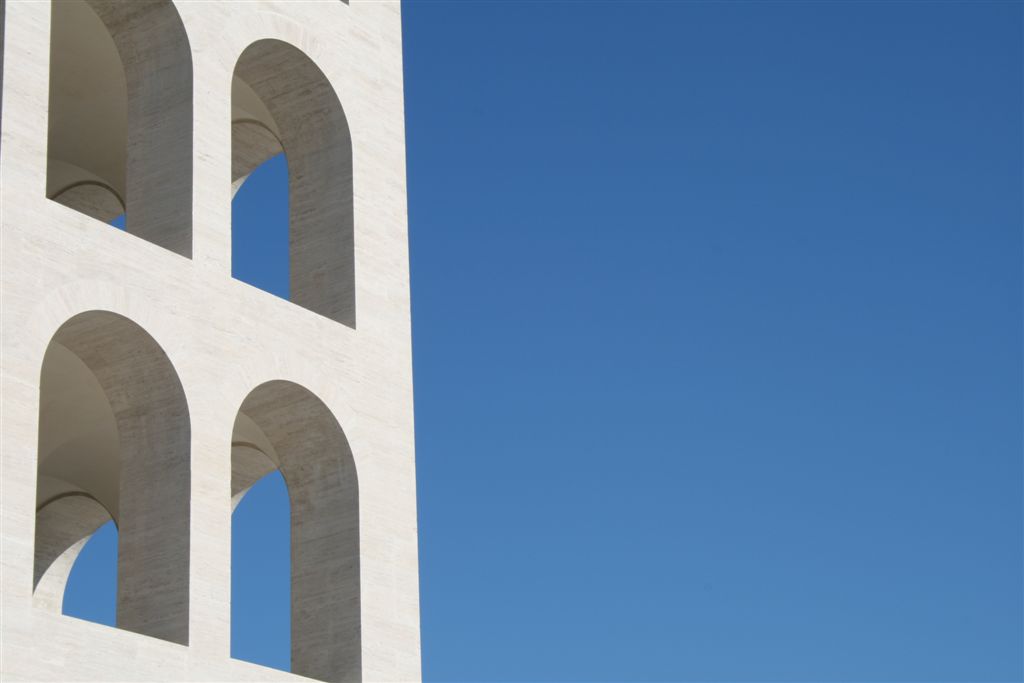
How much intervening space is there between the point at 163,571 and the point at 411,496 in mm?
4361

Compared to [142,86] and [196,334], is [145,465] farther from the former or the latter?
[142,86]

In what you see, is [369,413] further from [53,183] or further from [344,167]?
[53,183]

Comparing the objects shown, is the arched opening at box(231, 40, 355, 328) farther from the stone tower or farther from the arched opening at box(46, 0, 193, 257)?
the arched opening at box(46, 0, 193, 257)

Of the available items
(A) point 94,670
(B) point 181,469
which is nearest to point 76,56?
(B) point 181,469

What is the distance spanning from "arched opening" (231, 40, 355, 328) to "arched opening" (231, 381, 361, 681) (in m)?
1.68

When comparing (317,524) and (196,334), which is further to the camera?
(317,524)

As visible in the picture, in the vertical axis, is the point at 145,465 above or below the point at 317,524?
below

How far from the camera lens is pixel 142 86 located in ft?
80.5

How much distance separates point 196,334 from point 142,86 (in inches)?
144

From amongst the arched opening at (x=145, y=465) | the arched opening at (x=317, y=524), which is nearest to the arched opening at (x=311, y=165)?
the arched opening at (x=317, y=524)

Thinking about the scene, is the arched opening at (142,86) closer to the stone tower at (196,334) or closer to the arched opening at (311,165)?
the stone tower at (196,334)

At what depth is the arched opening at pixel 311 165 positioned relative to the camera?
26000 millimetres

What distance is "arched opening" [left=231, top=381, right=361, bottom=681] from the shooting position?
78.4 ft

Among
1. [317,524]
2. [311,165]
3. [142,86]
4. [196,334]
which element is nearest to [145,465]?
[196,334]
